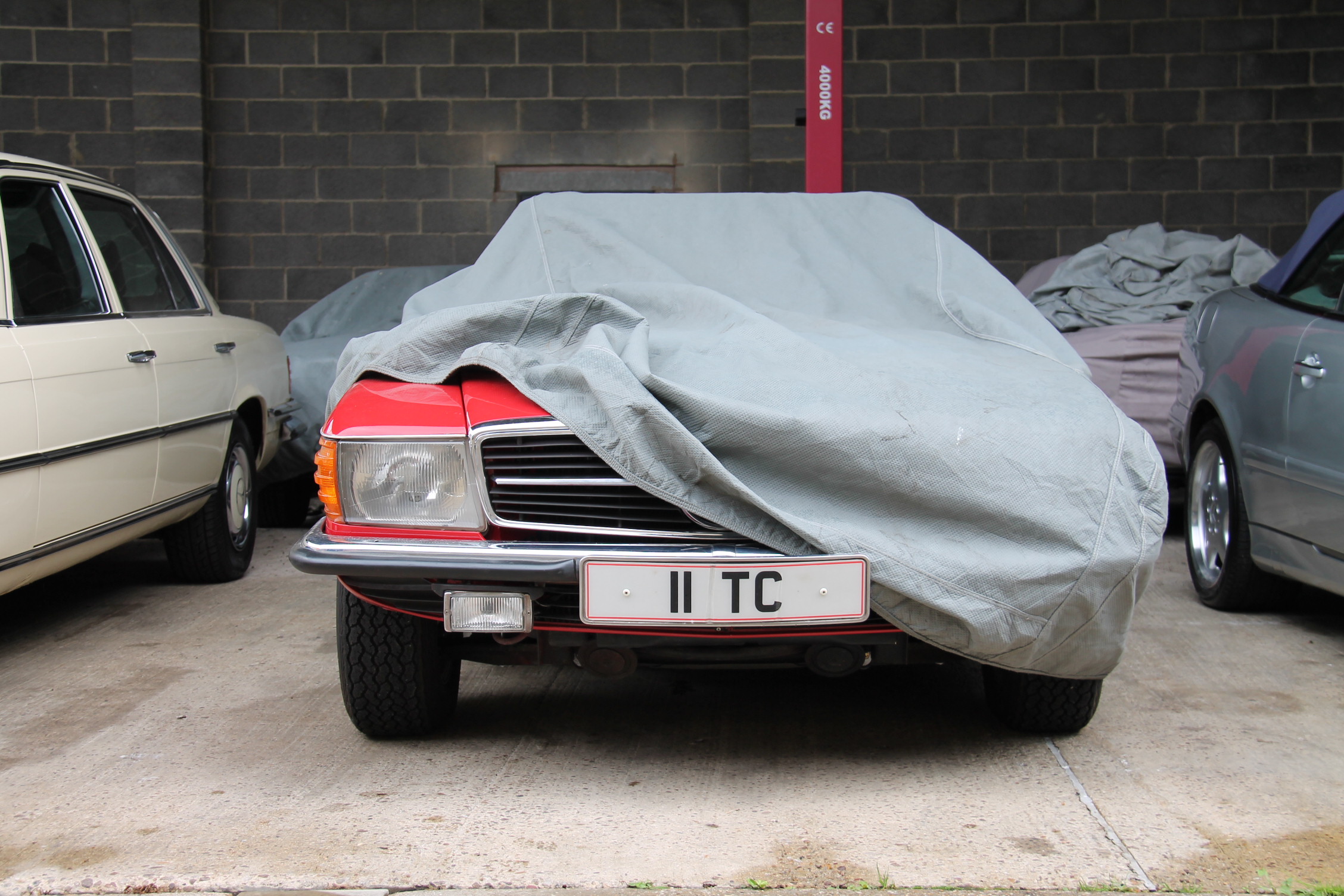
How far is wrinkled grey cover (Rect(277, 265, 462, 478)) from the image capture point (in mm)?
6320

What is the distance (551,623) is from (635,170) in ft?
23.8

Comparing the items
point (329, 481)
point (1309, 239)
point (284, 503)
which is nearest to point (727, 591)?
point (329, 481)

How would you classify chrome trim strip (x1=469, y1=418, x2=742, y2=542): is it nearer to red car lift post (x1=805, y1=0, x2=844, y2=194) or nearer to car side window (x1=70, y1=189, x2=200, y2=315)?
car side window (x1=70, y1=189, x2=200, y2=315)

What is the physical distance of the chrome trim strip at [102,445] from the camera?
137 inches

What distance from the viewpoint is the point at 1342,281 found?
392cm

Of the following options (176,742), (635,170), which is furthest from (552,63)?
(176,742)

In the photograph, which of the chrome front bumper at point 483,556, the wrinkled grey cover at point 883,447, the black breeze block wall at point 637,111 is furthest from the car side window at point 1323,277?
the black breeze block wall at point 637,111

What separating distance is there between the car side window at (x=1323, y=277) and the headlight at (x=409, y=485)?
2.83 meters

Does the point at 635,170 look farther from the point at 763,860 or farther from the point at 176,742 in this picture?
the point at 763,860

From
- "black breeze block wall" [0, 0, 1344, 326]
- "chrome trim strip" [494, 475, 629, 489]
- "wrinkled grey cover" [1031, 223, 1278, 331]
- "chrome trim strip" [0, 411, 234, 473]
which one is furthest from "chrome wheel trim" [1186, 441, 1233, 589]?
"black breeze block wall" [0, 0, 1344, 326]

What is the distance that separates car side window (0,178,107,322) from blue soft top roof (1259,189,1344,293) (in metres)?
3.99

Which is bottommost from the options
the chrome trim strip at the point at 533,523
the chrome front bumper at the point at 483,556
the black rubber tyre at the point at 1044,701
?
the black rubber tyre at the point at 1044,701

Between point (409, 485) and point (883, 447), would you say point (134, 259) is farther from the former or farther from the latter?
point (883, 447)

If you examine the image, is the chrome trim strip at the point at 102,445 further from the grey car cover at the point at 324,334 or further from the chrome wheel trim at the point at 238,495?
the grey car cover at the point at 324,334
